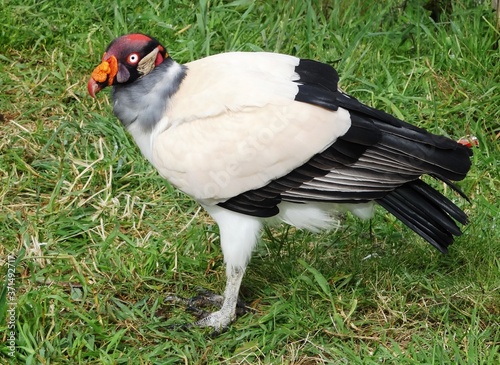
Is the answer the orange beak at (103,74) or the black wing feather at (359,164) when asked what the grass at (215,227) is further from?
the orange beak at (103,74)

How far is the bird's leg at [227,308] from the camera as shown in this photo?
4777 millimetres

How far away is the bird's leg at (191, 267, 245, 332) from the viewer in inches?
188

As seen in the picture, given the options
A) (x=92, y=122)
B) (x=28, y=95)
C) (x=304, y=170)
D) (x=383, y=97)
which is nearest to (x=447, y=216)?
(x=304, y=170)

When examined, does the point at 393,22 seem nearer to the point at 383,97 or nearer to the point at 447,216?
the point at 383,97

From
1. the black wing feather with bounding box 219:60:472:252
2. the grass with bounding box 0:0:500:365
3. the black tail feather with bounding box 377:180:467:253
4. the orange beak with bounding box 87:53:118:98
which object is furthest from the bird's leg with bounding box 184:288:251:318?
the orange beak with bounding box 87:53:118:98

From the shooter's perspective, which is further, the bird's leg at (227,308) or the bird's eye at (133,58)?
the bird's leg at (227,308)

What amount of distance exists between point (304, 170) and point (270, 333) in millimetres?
871

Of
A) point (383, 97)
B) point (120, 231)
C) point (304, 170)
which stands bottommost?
point (120, 231)

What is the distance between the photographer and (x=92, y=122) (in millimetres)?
6055

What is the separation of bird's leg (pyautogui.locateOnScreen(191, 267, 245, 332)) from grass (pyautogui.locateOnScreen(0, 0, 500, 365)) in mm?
75

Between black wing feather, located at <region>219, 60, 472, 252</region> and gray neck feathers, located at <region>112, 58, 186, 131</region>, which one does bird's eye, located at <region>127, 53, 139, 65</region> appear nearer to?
gray neck feathers, located at <region>112, 58, 186, 131</region>

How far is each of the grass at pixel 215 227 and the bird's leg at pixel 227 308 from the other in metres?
0.08

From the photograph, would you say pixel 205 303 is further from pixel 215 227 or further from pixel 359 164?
pixel 359 164

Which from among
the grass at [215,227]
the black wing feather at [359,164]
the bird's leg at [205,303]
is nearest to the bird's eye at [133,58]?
the black wing feather at [359,164]
